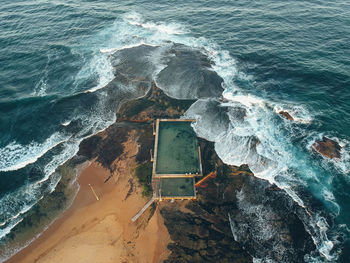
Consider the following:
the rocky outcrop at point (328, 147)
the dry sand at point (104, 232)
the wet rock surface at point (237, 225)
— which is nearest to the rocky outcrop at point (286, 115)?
the rocky outcrop at point (328, 147)

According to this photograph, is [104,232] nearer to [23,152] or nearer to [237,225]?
[237,225]

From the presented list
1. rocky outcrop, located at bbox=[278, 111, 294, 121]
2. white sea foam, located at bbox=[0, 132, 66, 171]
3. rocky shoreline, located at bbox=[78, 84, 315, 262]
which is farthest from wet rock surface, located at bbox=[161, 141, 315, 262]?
white sea foam, located at bbox=[0, 132, 66, 171]

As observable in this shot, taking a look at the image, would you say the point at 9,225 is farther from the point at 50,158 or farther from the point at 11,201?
the point at 50,158

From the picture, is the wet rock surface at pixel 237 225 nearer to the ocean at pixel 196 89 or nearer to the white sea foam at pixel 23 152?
the ocean at pixel 196 89

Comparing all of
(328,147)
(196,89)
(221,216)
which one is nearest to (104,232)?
(221,216)

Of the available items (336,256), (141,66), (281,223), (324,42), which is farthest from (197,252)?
(324,42)

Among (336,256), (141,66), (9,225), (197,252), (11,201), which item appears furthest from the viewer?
(141,66)
